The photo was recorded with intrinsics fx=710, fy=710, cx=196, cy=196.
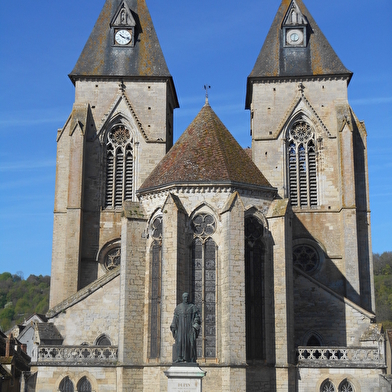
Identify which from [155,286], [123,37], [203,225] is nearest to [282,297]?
[203,225]

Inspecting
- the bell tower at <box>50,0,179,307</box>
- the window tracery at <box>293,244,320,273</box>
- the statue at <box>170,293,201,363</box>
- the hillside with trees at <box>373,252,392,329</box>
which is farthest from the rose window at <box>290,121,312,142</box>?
the hillside with trees at <box>373,252,392,329</box>

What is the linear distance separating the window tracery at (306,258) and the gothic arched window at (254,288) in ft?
23.1

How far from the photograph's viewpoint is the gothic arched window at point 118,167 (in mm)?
31078

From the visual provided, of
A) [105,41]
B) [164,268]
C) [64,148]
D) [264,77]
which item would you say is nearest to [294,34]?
[264,77]

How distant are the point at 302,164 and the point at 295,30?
6.48 meters

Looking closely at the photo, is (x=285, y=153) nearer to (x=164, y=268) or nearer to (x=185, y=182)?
(x=185, y=182)

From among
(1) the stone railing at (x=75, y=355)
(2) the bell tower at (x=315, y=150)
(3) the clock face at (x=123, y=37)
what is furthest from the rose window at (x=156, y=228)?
(3) the clock face at (x=123, y=37)

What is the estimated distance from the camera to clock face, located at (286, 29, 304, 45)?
32781 millimetres

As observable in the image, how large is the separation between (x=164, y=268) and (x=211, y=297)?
1778 millimetres

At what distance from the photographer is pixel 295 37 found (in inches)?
1293

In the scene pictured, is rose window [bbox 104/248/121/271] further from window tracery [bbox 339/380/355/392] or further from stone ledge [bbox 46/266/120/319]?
window tracery [bbox 339/380/355/392]

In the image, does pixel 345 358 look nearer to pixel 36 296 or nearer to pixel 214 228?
pixel 214 228

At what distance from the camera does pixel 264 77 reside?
105 feet

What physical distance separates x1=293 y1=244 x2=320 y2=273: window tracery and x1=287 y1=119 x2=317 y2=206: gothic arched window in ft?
6.39
